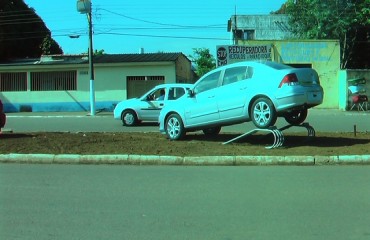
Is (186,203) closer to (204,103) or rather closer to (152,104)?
(204,103)

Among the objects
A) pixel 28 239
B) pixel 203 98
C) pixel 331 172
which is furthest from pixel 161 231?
pixel 203 98

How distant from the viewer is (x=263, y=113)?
10766 mm

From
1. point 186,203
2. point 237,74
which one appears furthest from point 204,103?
point 186,203

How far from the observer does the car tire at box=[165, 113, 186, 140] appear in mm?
12508

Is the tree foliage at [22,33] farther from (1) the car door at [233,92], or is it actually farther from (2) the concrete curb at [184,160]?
(1) the car door at [233,92]

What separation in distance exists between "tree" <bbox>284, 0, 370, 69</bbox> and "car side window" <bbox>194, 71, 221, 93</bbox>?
25.0 m

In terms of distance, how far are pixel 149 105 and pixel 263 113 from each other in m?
8.82

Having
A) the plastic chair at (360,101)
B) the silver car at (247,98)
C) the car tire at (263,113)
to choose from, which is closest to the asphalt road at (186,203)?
the car tire at (263,113)

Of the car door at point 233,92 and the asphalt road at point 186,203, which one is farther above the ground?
the car door at point 233,92

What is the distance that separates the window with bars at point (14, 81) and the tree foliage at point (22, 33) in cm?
728

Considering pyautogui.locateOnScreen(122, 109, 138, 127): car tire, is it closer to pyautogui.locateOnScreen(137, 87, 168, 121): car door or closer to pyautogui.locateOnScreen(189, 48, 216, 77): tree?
pyautogui.locateOnScreen(137, 87, 168, 121): car door

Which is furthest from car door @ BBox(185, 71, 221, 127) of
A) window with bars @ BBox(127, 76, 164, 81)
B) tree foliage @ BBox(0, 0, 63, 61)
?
tree foliage @ BBox(0, 0, 63, 61)

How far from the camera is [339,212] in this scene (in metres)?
5.93

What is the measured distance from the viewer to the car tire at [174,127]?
12.5 meters
